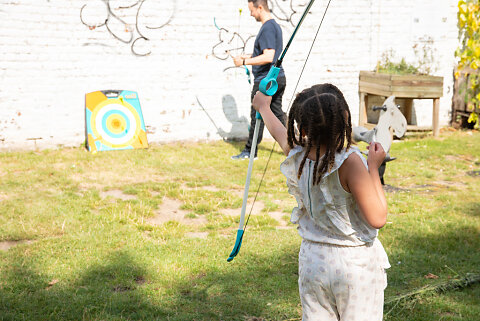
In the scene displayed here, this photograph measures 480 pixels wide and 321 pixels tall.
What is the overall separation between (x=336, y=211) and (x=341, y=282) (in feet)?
0.83

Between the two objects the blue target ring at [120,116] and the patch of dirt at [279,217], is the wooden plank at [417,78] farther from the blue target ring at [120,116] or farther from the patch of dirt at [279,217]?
the patch of dirt at [279,217]

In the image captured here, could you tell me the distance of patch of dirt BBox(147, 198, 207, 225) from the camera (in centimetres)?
482

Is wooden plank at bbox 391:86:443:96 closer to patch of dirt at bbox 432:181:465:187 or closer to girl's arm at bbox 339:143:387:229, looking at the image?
patch of dirt at bbox 432:181:465:187

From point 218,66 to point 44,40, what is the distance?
2.36 m

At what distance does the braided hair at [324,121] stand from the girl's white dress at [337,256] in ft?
0.12

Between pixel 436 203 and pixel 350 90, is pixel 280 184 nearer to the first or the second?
pixel 436 203

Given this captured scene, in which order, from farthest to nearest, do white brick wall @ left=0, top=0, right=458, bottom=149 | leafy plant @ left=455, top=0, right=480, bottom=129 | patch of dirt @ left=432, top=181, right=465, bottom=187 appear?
leafy plant @ left=455, top=0, right=480, bottom=129, white brick wall @ left=0, top=0, right=458, bottom=149, patch of dirt @ left=432, top=181, right=465, bottom=187

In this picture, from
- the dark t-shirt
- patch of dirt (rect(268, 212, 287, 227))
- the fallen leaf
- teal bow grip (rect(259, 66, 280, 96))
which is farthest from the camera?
the dark t-shirt

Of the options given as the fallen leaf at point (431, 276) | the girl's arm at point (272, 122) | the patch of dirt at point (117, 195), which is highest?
the girl's arm at point (272, 122)

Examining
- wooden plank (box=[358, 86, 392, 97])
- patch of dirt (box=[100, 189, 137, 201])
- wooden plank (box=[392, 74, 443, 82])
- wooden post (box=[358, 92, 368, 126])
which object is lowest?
patch of dirt (box=[100, 189, 137, 201])

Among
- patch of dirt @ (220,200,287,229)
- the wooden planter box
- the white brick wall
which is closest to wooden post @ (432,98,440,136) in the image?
the wooden planter box

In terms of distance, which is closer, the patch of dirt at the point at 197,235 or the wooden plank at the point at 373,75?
the patch of dirt at the point at 197,235

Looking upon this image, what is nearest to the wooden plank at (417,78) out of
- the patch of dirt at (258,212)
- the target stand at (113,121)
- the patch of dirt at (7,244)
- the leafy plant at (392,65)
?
the leafy plant at (392,65)

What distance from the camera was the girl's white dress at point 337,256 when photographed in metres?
2.08
